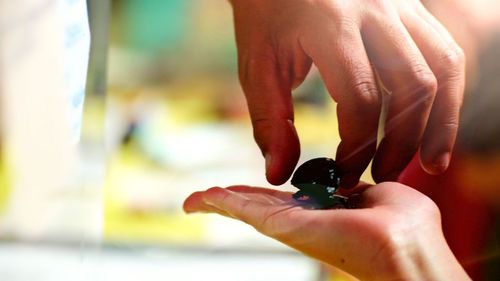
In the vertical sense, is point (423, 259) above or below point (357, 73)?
below

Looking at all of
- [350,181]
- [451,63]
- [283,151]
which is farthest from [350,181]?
[451,63]

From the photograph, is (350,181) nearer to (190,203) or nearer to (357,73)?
(357,73)

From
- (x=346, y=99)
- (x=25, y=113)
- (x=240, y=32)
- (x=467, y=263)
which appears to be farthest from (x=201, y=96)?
(x=467, y=263)

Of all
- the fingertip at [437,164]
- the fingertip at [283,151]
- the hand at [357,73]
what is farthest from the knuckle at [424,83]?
the fingertip at [283,151]

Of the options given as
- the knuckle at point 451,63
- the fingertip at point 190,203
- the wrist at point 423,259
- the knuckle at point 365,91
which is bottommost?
the wrist at point 423,259

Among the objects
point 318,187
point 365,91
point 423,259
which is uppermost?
point 365,91

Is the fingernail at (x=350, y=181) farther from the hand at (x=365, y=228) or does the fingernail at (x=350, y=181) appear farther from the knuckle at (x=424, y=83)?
the knuckle at (x=424, y=83)
